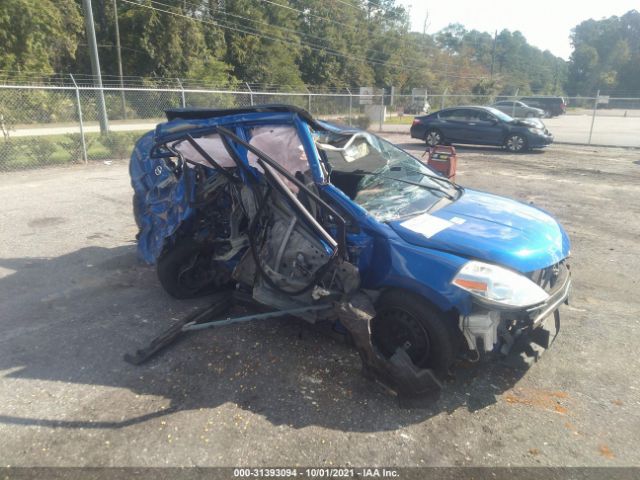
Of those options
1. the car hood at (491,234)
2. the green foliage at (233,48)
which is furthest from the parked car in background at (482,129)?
the car hood at (491,234)

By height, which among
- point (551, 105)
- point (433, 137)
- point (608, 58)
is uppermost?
point (608, 58)

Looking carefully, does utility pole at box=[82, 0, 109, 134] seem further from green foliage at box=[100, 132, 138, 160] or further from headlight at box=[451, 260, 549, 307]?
headlight at box=[451, 260, 549, 307]

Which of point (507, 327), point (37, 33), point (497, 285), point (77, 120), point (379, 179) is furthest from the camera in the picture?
point (37, 33)

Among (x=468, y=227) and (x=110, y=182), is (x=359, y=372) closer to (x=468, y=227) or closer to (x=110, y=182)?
(x=468, y=227)

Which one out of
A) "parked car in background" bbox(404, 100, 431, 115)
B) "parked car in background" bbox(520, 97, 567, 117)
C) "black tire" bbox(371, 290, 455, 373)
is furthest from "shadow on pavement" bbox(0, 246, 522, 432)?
"parked car in background" bbox(520, 97, 567, 117)

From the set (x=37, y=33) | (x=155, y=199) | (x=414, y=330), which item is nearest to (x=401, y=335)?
(x=414, y=330)

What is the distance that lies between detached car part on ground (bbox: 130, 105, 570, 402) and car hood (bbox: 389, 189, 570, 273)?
1 cm

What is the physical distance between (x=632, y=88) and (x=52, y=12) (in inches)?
3092

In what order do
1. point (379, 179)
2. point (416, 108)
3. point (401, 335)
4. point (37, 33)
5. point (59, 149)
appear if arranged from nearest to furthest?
point (401, 335), point (379, 179), point (59, 149), point (37, 33), point (416, 108)

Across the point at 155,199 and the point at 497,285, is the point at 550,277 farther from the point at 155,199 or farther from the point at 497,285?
the point at 155,199

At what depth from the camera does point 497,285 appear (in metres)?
2.85

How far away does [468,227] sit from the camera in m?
3.34

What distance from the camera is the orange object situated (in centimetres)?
912

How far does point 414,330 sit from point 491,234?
88 centimetres
